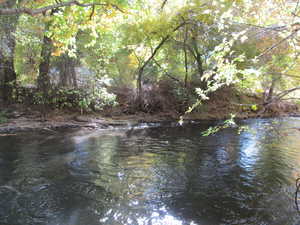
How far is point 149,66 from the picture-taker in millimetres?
15750

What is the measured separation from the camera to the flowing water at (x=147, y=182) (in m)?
3.51

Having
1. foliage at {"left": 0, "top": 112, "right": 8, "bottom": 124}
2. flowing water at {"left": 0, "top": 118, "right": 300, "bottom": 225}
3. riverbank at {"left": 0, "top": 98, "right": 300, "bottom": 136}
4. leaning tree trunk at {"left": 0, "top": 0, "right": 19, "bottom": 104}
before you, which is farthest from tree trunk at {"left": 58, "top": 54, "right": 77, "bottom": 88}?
flowing water at {"left": 0, "top": 118, "right": 300, "bottom": 225}

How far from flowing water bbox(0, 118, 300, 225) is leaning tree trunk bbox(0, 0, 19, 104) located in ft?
15.5

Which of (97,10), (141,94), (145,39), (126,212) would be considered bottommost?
(126,212)

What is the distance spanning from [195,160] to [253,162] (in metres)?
1.74

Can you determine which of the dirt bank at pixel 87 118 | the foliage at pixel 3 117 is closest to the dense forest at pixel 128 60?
the dirt bank at pixel 87 118

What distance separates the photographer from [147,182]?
476 cm

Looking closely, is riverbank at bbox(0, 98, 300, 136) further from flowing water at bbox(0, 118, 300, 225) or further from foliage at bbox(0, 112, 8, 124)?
flowing water at bbox(0, 118, 300, 225)

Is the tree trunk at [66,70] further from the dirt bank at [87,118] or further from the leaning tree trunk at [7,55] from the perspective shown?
the leaning tree trunk at [7,55]

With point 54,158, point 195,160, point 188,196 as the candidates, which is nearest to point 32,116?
point 54,158

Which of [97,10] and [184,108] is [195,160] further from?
[184,108]

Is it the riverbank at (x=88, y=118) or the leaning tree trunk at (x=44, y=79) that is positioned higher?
the leaning tree trunk at (x=44, y=79)

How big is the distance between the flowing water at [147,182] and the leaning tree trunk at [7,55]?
474 centimetres

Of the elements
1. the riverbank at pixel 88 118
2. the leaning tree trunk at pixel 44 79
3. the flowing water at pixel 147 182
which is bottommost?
the flowing water at pixel 147 182
